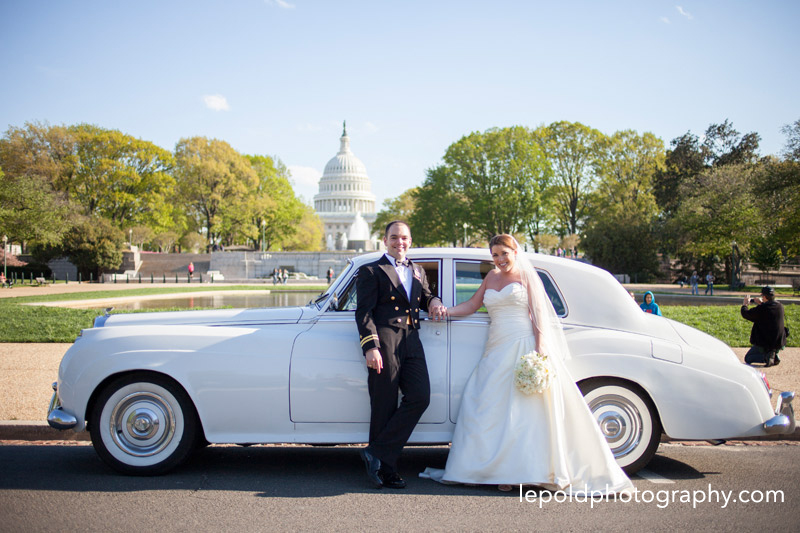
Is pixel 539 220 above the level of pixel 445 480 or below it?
above

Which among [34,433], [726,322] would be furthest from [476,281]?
[726,322]

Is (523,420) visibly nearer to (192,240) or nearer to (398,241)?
(398,241)

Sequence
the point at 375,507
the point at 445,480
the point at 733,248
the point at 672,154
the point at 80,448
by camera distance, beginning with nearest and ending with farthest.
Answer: the point at 375,507 < the point at 445,480 < the point at 80,448 < the point at 733,248 < the point at 672,154

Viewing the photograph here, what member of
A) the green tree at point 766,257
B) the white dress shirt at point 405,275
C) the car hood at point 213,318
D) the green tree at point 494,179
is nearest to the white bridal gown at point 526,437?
the white dress shirt at point 405,275

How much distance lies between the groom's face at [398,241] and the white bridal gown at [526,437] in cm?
91

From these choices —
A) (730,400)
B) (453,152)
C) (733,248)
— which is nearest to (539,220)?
(453,152)

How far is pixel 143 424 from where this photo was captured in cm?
511

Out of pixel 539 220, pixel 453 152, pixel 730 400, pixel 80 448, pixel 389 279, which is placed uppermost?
pixel 453 152

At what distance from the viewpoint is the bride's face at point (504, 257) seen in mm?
5098

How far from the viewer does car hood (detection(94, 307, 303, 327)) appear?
17.9 ft

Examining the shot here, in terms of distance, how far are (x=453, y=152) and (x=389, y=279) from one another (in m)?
50.4

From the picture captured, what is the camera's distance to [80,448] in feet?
20.3

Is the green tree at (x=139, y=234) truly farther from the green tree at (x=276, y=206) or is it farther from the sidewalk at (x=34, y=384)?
the sidewalk at (x=34, y=384)

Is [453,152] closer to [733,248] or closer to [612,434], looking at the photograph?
[733,248]
